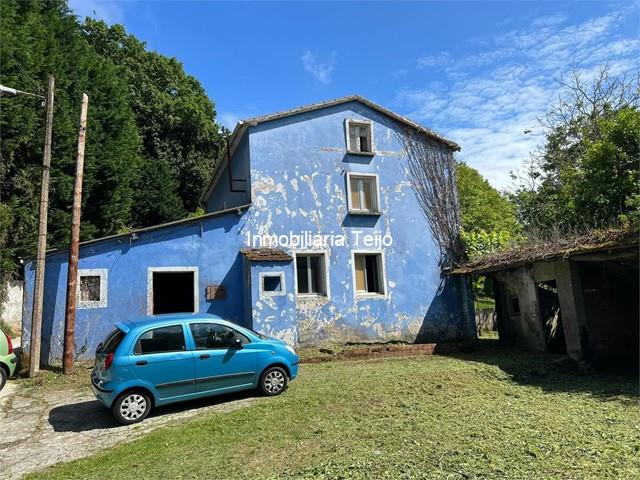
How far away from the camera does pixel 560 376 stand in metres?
9.64

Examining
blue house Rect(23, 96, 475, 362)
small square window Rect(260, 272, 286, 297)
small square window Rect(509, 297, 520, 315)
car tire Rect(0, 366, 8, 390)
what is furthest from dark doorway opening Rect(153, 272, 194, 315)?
small square window Rect(509, 297, 520, 315)

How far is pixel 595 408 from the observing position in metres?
6.95

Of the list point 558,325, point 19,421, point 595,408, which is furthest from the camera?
point 558,325

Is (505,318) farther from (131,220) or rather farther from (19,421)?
(131,220)

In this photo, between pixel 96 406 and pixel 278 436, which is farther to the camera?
pixel 96 406

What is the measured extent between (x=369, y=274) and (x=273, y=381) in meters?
7.70

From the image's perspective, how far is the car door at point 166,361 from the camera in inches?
274

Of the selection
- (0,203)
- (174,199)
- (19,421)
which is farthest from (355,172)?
(174,199)

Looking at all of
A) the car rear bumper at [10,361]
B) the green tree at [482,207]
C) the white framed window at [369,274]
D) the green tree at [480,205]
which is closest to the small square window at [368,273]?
the white framed window at [369,274]

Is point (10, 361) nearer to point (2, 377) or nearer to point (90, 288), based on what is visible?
point (2, 377)

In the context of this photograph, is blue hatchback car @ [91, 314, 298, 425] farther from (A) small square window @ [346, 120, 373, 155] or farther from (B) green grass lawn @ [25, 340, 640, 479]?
(A) small square window @ [346, 120, 373, 155]

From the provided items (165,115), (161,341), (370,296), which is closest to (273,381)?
(161,341)

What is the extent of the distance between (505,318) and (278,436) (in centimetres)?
1080

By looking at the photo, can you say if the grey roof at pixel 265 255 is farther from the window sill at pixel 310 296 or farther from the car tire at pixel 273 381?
the car tire at pixel 273 381
